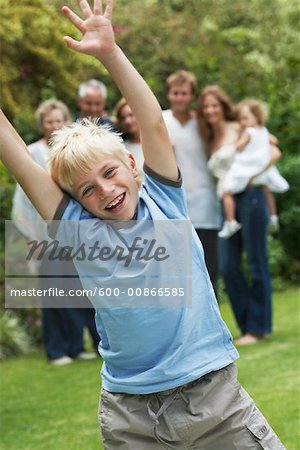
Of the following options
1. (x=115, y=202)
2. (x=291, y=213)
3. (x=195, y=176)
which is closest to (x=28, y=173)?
(x=115, y=202)

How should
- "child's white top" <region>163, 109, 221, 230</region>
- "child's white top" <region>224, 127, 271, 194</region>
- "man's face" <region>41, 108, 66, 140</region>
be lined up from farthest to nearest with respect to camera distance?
"child's white top" <region>224, 127, 271, 194</region>, "man's face" <region>41, 108, 66, 140</region>, "child's white top" <region>163, 109, 221, 230</region>

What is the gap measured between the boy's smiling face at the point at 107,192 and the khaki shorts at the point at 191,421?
21.3 inches

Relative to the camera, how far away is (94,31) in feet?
9.21

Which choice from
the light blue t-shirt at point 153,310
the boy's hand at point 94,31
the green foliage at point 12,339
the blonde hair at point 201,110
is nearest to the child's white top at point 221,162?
the blonde hair at point 201,110

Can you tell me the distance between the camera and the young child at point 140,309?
287cm

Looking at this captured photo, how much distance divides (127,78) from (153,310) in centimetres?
68

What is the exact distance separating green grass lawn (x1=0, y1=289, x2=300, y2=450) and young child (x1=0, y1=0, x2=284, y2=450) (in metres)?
1.61

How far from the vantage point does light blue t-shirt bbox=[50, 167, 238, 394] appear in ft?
9.42

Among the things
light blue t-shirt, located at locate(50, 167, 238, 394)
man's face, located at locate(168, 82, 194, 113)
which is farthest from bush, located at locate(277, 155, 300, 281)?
light blue t-shirt, located at locate(50, 167, 238, 394)

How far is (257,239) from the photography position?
23.8 feet

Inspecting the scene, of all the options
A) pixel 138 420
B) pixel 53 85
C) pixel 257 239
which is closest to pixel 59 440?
pixel 138 420

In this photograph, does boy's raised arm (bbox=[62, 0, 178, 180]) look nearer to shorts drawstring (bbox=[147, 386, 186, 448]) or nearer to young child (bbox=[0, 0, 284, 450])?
young child (bbox=[0, 0, 284, 450])

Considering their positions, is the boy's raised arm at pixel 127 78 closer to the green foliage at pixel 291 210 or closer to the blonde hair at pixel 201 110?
the blonde hair at pixel 201 110

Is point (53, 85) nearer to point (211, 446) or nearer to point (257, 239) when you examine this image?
point (257, 239)
